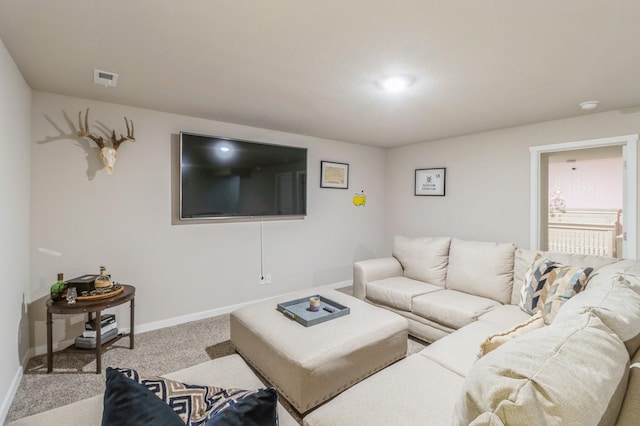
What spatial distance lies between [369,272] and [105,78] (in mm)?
2982

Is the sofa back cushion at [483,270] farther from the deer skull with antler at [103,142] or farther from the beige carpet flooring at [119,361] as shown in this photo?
the deer skull with antler at [103,142]

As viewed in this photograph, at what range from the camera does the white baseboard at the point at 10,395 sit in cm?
181

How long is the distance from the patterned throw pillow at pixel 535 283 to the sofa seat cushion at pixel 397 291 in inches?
34.2

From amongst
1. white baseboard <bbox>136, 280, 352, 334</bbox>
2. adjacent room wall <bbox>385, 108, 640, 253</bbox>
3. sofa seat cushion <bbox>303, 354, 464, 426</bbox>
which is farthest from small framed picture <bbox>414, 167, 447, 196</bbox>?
sofa seat cushion <bbox>303, 354, 464, 426</bbox>

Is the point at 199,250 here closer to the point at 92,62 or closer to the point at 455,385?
the point at 92,62

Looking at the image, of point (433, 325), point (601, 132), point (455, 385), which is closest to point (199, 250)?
point (433, 325)

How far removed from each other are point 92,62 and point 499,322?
11.2 feet

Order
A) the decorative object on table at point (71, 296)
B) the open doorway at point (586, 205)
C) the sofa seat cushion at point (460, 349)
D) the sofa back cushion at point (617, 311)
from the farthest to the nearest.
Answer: the open doorway at point (586, 205), the decorative object on table at point (71, 296), the sofa seat cushion at point (460, 349), the sofa back cushion at point (617, 311)

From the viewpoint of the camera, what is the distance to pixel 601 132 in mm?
3092

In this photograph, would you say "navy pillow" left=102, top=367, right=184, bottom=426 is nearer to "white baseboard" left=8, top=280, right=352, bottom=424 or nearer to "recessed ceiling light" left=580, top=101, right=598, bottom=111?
"white baseboard" left=8, top=280, right=352, bottom=424

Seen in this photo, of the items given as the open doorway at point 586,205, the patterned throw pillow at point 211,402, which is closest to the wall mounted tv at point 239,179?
the patterned throw pillow at point 211,402

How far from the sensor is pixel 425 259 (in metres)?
3.43

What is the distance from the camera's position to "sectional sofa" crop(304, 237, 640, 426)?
2.17 ft

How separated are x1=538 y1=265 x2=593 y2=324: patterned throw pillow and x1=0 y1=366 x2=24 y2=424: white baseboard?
339cm
